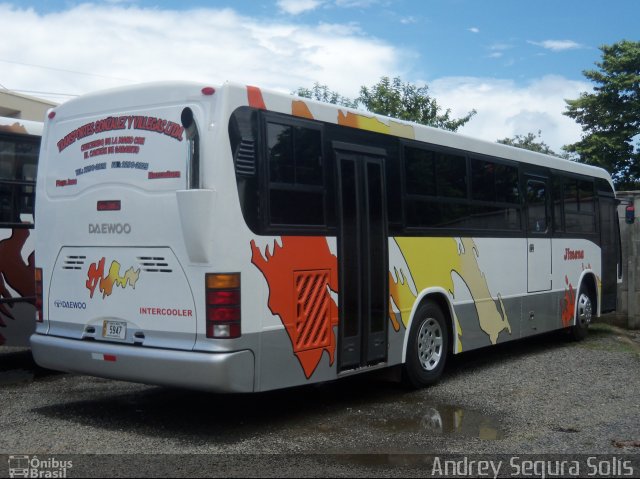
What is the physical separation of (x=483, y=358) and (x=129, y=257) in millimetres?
6222

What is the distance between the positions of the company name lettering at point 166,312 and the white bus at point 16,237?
3.03 metres

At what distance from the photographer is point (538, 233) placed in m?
11.7

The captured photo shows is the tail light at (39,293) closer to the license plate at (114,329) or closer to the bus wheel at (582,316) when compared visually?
the license plate at (114,329)

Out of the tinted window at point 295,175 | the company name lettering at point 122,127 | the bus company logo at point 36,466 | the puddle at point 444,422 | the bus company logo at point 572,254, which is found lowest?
the puddle at point 444,422

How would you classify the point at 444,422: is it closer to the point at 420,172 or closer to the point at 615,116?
the point at 420,172

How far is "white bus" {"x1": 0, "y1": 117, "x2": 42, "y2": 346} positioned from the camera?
9164 millimetres

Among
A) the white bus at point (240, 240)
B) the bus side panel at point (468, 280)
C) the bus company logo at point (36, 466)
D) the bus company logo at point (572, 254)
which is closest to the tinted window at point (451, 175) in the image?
the white bus at point (240, 240)

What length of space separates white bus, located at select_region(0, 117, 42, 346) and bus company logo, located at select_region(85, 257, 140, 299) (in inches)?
91.8

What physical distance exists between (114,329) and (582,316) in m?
8.79

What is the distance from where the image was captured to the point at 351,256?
7840 millimetres

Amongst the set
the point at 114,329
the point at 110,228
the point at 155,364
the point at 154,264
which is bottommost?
the point at 155,364

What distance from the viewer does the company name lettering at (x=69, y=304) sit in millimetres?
7352

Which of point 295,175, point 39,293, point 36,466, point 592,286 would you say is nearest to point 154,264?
point 295,175

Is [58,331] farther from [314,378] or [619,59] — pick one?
[619,59]
